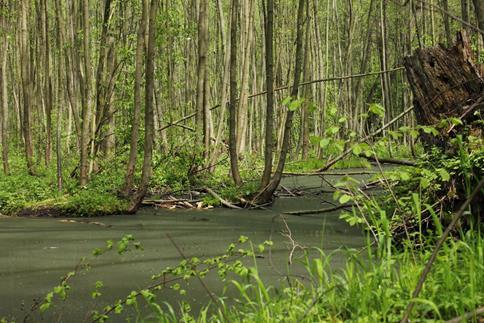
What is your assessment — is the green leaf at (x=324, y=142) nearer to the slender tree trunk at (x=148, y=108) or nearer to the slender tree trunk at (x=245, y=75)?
the slender tree trunk at (x=148, y=108)

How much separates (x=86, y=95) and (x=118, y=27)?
7.14ft

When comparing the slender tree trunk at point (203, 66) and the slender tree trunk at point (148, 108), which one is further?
the slender tree trunk at point (203, 66)

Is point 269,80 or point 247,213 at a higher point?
point 269,80

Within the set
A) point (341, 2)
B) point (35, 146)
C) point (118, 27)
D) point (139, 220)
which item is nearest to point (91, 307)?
point (139, 220)

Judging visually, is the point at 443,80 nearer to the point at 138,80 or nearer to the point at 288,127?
the point at 288,127

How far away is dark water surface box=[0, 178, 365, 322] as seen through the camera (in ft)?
12.3

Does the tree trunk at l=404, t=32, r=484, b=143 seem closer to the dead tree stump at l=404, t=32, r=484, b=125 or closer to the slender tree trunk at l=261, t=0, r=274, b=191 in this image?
the dead tree stump at l=404, t=32, r=484, b=125

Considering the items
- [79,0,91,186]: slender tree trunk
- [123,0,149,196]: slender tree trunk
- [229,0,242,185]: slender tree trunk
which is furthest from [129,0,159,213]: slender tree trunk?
[79,0,91,186]: slender tree trunk

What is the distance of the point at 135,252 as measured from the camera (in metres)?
5.27

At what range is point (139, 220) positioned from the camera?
7.51m

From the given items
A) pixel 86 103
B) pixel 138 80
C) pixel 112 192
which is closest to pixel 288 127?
pixel 138 80

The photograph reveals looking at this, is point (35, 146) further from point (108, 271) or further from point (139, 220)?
point (108, 271)

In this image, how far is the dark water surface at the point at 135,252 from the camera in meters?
3.74

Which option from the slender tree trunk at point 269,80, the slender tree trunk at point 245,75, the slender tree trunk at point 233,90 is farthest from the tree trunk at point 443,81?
the slender tree trunk at point 245,75
